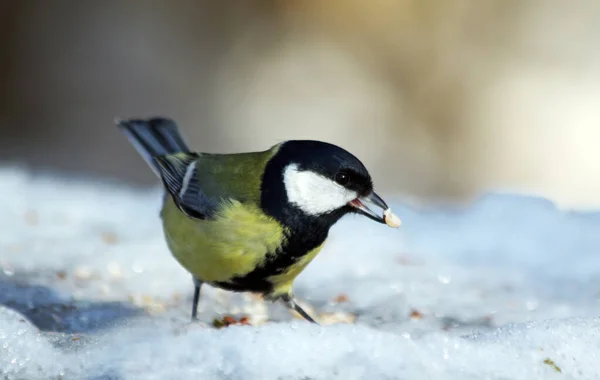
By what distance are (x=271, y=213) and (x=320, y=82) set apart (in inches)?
154

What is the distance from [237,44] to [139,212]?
9.44 feet

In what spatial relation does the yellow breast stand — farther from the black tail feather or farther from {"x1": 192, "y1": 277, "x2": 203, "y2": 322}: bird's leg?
the black tail feather

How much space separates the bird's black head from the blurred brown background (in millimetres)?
3326

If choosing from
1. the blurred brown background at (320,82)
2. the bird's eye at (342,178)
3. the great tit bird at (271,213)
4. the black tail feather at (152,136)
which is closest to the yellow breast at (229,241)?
the great tit bird at (271,213)

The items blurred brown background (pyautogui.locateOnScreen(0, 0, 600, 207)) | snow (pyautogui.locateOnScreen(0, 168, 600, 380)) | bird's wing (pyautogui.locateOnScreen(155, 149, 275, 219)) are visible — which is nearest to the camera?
snow (pyautogui.locateOnScreen(0, 168, 600, 380))

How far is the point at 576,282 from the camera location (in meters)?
2.39

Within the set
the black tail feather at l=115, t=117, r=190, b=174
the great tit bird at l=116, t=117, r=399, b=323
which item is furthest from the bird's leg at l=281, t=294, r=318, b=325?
the black tail feather at l=115, t=117, r=190, b=174

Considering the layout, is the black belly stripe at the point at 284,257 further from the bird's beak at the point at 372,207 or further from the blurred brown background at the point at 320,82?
the blurred brown background at the point at 320,82

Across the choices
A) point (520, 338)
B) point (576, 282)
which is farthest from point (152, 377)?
point (576, 282)

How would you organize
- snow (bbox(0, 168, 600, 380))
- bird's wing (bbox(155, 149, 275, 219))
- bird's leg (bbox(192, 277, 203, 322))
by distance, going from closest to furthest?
snow (bbox(0, 168, 600, 380)) < bird's wing (bbox(155, 149, 275, 219)) < bird's leg (bbox(192, 277, 203, 322))

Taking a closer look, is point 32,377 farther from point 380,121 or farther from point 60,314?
point 380,121

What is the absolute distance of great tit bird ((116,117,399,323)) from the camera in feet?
6.13

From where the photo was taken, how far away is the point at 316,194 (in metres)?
1.87

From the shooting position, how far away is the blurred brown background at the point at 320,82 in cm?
518
